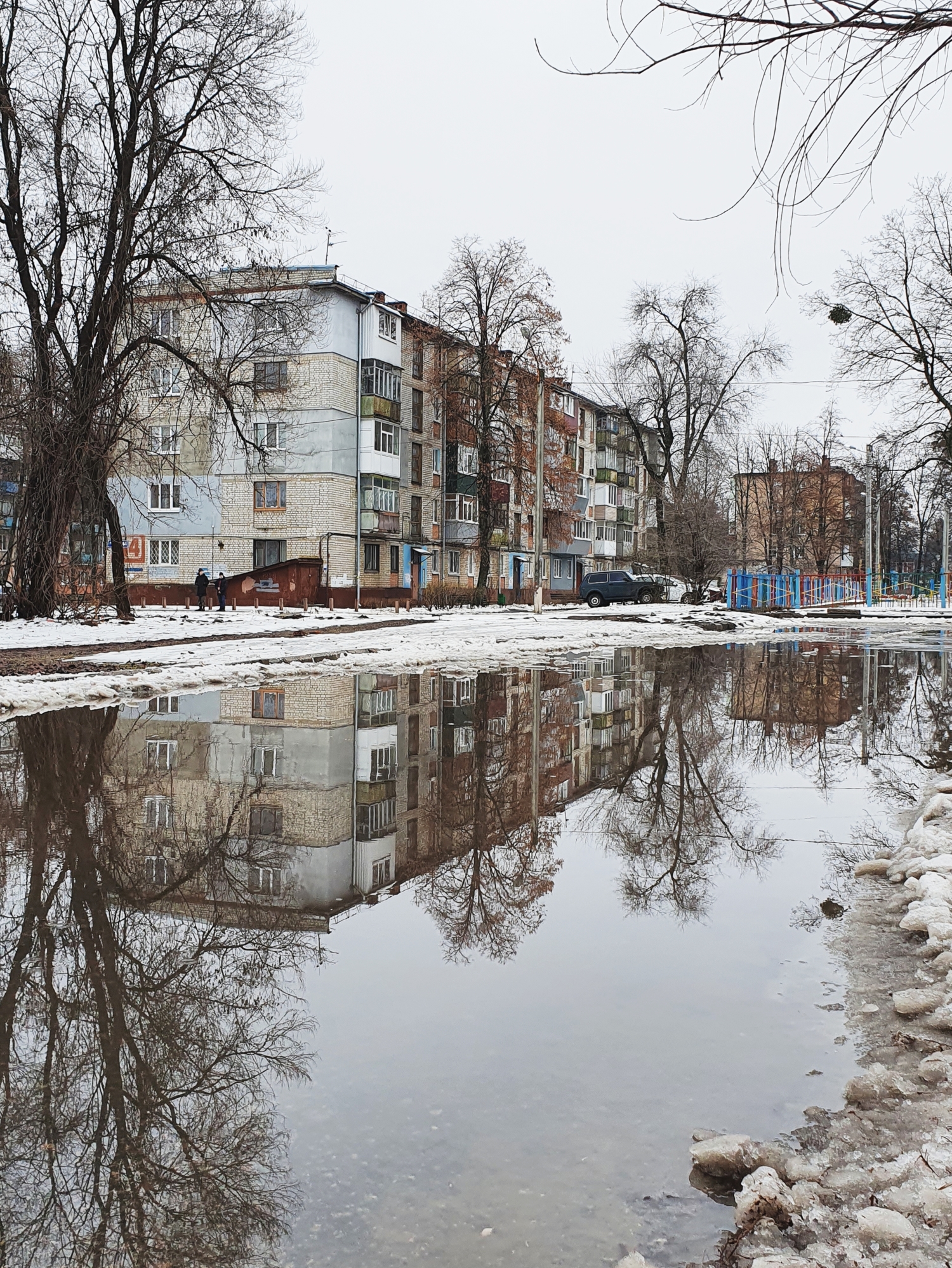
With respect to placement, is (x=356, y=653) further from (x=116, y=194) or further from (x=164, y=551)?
(x=164, y=551)

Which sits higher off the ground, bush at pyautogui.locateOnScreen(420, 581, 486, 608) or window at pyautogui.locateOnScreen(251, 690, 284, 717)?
bush at pyautogui.locateOnScreen(420, 581, 486, 608)

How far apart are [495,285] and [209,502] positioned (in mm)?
17669

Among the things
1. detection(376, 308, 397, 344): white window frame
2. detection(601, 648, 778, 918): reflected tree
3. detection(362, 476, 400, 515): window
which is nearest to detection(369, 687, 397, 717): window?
detection(601, 648, 778, 918): reflected tree

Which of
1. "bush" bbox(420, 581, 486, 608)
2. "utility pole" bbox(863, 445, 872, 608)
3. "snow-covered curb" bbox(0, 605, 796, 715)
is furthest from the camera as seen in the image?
"bush" bbox(420, 581, 486, 608)

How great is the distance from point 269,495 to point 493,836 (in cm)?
4622

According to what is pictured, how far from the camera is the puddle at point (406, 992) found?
2512 mm

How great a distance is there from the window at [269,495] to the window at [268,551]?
148 centimetres

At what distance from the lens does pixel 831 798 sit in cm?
749

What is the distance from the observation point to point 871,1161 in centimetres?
268

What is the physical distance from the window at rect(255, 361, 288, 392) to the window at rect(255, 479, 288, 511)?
2368cm

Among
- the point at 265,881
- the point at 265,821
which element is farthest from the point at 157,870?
the point at 265,821

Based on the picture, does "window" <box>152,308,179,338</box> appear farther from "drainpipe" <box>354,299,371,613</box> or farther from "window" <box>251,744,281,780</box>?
"drainpipe" <box>354,299,371,613</box>

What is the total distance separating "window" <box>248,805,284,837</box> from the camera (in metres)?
6.01

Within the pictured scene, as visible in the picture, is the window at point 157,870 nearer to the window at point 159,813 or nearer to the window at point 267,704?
the window at point 159,813
